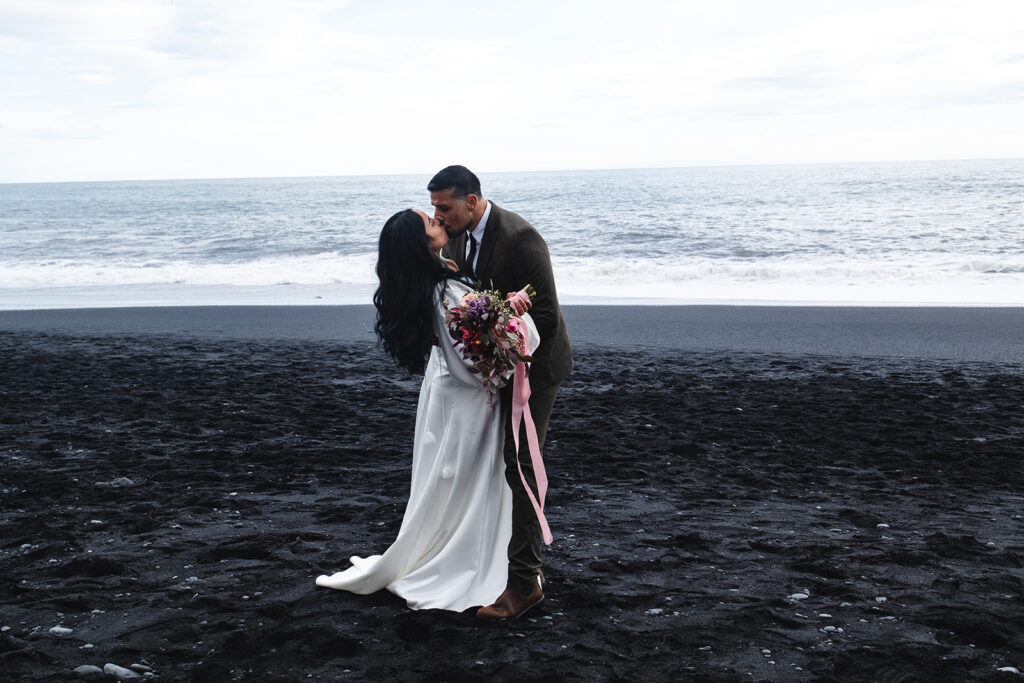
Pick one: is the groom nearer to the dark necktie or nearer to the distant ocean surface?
the dark necktie

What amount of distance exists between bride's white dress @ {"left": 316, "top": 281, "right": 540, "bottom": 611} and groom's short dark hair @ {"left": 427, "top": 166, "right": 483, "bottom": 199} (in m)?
0.65

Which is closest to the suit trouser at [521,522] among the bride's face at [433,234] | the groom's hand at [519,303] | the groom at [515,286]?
the groom at [515,286]

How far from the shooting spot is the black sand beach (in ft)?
11.6

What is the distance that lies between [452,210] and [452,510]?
1.28 metres

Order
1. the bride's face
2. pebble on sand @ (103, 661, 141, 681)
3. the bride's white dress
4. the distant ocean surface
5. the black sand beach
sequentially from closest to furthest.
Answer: pebble on sand @ (103, 661, 141, 681) → the black sand beach → the bride's face → the bride's white dress → the distant ocean surface

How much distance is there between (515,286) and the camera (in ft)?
12.7

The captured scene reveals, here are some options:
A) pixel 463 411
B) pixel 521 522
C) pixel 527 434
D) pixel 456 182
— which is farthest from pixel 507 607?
pixel 456 182

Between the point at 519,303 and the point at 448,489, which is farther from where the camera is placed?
the point at 448,489

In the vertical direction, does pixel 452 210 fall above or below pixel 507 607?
above

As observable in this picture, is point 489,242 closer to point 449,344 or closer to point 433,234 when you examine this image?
point 433,234

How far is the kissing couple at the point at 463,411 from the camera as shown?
3660 millimetres

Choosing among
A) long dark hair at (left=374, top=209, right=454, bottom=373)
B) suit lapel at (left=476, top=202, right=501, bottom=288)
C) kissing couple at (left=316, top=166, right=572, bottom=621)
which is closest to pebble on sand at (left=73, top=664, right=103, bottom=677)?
kissing couple at (left=316, top=166, right=572, bottom=621)

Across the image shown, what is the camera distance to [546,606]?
3969mm

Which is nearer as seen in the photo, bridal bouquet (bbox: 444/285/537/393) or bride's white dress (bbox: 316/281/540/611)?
bridal bouquet (bbox: 444/285/537/393)
